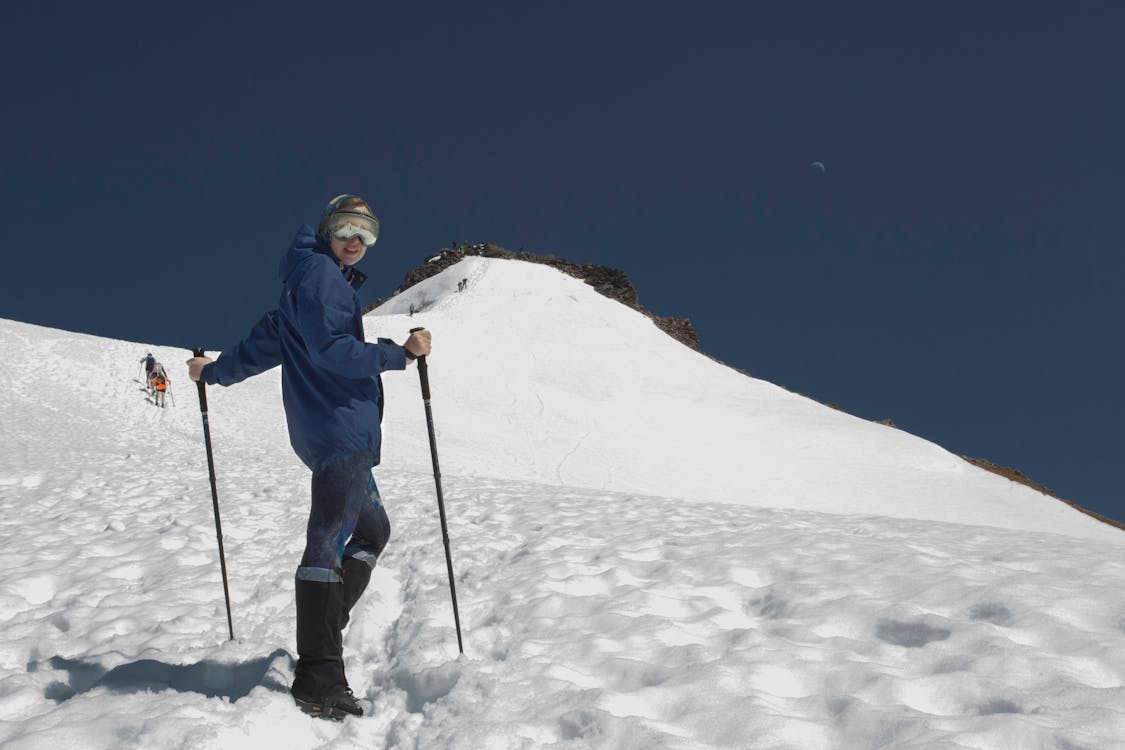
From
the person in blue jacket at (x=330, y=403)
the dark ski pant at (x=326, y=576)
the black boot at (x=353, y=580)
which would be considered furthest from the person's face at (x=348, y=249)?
the black boot at (x=353, y=580)

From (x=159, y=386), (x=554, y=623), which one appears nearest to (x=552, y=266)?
(x=159, y=386)

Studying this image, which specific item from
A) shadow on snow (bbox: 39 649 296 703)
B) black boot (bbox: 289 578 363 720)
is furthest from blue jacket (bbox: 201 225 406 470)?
shadow on snow (bbox: 39 649 296 703)

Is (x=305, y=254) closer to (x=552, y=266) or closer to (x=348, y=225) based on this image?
(x=348, y=225)

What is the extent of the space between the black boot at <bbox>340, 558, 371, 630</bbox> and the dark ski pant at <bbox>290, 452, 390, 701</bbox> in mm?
139

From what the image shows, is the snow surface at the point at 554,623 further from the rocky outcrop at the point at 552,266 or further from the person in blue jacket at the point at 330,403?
the rocky outcrop at the point at 552,266

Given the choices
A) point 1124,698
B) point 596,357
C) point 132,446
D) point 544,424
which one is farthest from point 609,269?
point 1124,698

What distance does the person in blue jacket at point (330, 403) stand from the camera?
3.87 m

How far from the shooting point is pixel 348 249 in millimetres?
4246

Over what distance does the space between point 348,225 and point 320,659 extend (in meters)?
2.38

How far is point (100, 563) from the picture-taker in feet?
21.0

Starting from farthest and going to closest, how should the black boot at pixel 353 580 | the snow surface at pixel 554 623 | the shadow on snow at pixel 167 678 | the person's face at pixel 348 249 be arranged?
the black boot at pixel 353 580, the person's face at pixel 348 249, the shadow on snow at pixel 167 678, the snow surface at pixel 554 623

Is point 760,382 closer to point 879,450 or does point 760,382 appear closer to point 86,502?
point 879,450

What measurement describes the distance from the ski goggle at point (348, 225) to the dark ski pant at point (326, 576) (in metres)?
1.25

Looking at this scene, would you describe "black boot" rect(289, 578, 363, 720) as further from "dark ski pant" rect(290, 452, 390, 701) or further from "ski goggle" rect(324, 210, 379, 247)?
"ski goggle" rect(324, 210, 379, 247)
